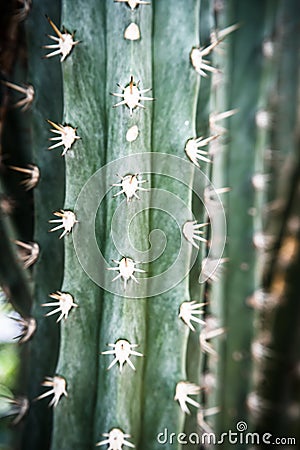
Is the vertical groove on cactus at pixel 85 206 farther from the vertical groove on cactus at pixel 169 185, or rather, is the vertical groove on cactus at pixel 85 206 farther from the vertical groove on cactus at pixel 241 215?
the vertical groove on cactus at pixel 241 215

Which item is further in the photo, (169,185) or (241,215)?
(241,215)

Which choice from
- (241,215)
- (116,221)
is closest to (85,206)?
(116,221)

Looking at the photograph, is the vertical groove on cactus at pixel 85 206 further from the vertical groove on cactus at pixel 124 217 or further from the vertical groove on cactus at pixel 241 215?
the vertical groove on cactus at pixel 241 215

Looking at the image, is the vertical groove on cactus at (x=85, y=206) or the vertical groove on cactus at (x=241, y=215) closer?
the vertical groove on cactus at (x=85, y=206)

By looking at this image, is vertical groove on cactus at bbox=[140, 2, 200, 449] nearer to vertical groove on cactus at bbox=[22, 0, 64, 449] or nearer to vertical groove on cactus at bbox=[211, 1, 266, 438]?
vertical groove on cactus at bbox=[22, 0, 64, 449]

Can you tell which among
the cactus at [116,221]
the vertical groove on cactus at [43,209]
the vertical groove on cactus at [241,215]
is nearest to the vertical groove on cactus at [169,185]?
the cactus at [116,221]

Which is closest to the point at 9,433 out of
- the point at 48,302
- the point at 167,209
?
the point at 48,302

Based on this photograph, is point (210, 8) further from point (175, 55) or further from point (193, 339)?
point (193, 339)

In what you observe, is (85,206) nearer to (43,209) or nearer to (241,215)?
(43,209)

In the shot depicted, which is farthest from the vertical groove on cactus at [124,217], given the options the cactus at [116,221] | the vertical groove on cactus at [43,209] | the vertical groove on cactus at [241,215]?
the vertical groove on cactus at [241,215]

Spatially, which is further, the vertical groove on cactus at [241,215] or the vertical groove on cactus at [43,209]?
the vertical groove on cactus at [241,215]

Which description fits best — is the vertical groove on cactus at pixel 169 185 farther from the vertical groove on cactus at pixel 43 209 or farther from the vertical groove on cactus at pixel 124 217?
the vertical groove on cactus at pixel 43 209

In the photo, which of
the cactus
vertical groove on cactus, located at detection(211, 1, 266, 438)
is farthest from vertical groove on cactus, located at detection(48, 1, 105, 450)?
vertical groove on cactus, located at detection(211, 1, 266, 438)
